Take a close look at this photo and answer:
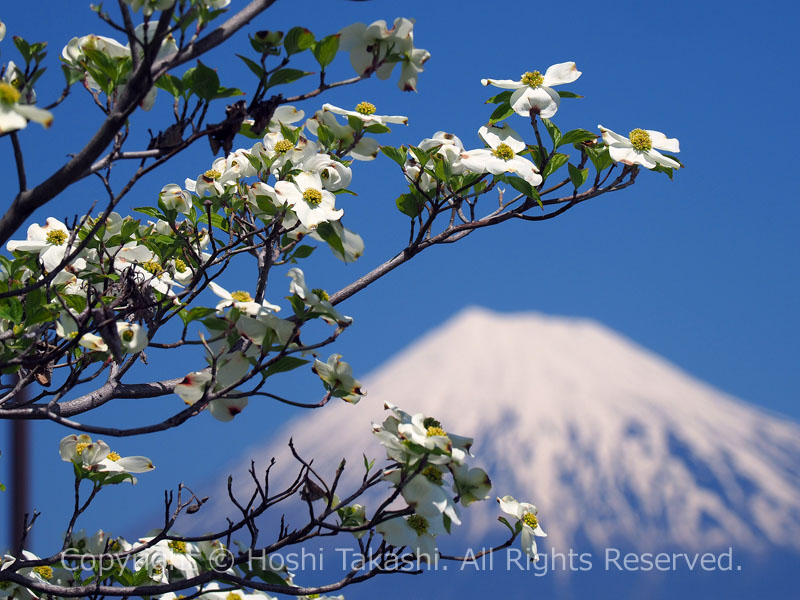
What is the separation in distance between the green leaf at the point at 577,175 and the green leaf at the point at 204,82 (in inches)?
42.8

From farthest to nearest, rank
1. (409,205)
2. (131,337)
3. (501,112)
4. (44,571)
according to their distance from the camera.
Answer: (44,571) → (409,205) → (501,112) → (131,337)

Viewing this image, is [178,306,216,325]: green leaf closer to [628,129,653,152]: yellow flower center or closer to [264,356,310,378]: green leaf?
[264,356,310,378]: green leaf

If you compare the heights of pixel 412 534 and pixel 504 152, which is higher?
pixel 504 152

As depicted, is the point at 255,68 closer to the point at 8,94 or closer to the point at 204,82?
the point at 204,82

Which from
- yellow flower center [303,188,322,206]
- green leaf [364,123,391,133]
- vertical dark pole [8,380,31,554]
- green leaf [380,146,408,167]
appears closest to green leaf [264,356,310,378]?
yellow flower center [303,188,322,206]

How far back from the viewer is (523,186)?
2238mm

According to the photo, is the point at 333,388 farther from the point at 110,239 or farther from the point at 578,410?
the point at 578,410

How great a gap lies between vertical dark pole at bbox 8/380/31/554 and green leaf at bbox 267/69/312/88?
8.44 ft

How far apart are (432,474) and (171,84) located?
1.05 m

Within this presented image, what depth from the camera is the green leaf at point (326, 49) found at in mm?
1702

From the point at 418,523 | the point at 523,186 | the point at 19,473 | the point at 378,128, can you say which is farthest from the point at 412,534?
the point at 19,473

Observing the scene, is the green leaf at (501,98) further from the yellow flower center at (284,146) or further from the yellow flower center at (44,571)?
the yellow flower center at (44,571)

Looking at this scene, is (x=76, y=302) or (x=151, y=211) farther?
(x=151, y=211)

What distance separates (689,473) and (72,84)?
69.1 meters
